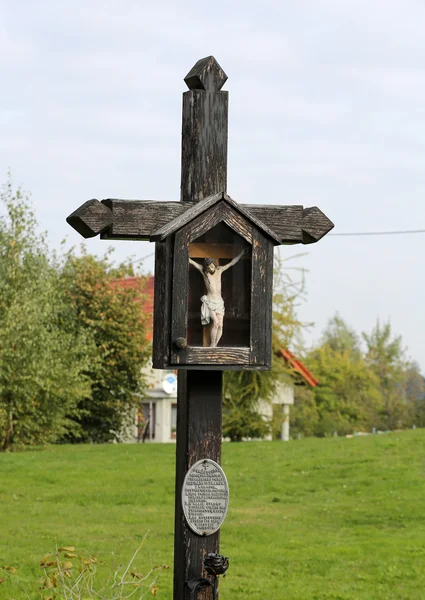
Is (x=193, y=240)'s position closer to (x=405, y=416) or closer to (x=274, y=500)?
(x=274, y=500)

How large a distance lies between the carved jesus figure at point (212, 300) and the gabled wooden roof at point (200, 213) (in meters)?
0.23

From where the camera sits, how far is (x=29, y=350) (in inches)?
973

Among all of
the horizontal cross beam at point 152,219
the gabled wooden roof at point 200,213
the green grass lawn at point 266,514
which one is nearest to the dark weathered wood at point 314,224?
the horizontal cross beam at point 152,219

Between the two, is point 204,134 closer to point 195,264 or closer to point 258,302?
point 195,264

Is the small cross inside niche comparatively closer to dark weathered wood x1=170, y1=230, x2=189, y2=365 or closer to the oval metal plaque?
dark weathered wood x1=170, y1=230, x2=189, y2=365

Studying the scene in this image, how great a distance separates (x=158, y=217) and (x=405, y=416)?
176ft

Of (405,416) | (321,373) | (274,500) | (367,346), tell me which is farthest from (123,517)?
(367,346)

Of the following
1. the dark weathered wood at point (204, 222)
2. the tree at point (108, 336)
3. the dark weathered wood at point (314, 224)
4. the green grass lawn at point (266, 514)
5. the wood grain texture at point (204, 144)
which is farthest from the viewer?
the tree at point (108, 336)

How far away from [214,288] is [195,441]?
2.90ft

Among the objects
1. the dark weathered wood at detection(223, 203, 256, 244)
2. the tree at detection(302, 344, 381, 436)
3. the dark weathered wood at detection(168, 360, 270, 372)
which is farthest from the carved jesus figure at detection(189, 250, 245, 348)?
the tree at detection(302, 344, 381, 436)

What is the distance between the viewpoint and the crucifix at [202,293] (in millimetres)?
5152

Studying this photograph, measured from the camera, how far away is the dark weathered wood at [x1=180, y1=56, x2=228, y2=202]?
546 cm

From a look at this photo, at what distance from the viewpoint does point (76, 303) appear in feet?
108

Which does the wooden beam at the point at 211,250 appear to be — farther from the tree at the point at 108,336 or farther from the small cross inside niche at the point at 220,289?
the tree at the point at 108,336
